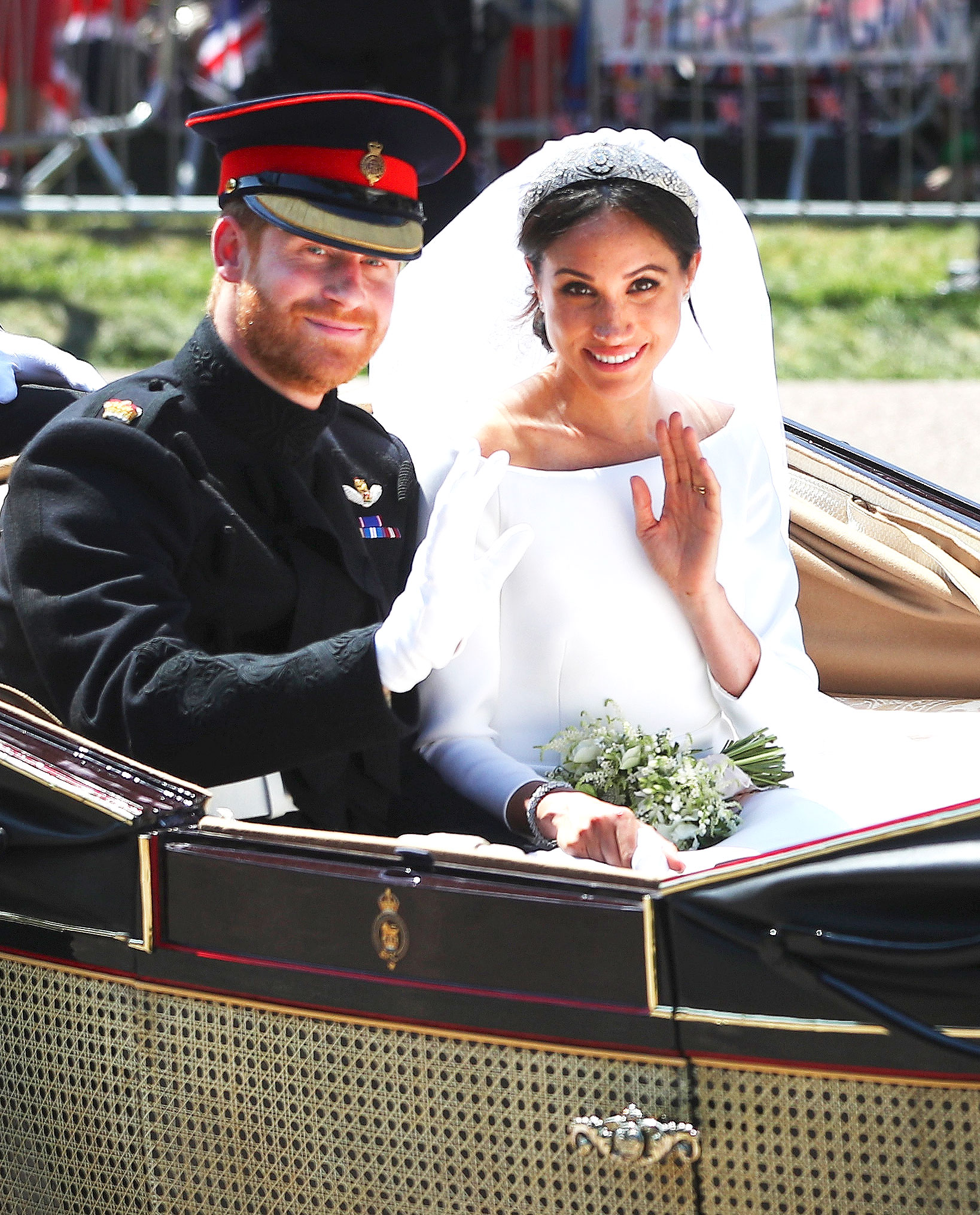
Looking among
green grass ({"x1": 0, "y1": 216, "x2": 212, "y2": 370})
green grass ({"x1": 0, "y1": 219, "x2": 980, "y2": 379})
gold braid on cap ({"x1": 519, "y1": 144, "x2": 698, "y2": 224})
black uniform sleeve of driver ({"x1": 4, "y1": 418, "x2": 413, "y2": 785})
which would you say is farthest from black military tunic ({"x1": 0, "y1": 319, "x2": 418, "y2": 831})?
green grass ({"x1": 0, "y1": 219, "x2": 980, "y2": 379})

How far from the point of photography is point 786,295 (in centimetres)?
740

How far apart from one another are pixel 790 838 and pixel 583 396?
714 millimetres

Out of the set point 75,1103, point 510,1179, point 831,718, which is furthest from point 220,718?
point 831,718

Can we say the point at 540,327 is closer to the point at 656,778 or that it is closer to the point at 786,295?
the point at 656,778

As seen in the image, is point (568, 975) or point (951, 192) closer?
point (568, 975)

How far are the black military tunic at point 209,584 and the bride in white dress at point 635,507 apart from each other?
193mm

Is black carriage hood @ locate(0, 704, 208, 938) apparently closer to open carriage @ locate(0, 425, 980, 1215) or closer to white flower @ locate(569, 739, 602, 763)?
open carriage @ locate(0, 425, 980, 1215)

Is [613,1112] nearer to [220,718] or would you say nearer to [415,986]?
[415,986]

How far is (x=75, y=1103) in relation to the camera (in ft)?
6.02

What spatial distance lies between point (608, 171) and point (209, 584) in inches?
31.8

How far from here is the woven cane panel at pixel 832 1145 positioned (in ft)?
5.10

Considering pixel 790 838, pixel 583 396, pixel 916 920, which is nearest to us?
pixel 916 920

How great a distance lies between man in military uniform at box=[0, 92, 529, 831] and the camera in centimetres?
182

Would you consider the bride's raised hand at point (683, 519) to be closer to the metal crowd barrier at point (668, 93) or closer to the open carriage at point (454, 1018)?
the open carriage at point (454, 1018)
